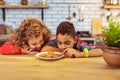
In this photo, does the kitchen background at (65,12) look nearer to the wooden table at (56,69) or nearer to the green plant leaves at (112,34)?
the wooden table at (56,69)

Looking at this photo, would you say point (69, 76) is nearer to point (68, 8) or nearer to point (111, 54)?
point (111, 54)

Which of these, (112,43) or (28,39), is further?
(28,39)

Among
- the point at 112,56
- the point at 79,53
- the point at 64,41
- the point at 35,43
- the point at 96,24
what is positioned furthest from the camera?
the point at 96,24

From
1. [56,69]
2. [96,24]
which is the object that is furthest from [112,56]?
[96,24]

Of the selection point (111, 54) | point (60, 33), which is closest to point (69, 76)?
point (111, 54)

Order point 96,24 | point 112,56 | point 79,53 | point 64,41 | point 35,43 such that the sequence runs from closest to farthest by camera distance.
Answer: point 112,56, point 79,53, point 64,41, point 35,43, point 96,24

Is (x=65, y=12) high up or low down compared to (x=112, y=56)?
up

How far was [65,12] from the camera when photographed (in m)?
4.39

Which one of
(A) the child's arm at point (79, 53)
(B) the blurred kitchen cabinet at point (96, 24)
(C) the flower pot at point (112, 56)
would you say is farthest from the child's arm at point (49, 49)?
(B) the blurred kitchen cabinet at point (96, 24)

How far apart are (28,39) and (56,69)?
2.50 feet

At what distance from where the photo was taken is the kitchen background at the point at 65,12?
436 centimetres

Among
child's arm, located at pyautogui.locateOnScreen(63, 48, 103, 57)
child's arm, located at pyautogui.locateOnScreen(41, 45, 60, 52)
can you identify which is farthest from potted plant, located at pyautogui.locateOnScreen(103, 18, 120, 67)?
child's arm, located at pyautogui.locateOnScreen(41, 45, 60, 52)

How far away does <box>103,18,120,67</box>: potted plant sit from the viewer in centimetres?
153

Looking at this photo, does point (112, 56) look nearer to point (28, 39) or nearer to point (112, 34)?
point (112, 34)
